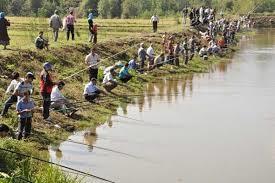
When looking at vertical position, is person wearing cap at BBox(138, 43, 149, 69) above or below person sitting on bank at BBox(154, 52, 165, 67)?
above

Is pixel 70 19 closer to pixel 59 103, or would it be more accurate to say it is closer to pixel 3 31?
pixel 3 31

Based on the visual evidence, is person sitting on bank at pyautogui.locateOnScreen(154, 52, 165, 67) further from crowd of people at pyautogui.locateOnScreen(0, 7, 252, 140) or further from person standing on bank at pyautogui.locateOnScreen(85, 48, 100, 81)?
person standing on bank at pyautogui.locateOnScreen(85, 48, 100, 81)

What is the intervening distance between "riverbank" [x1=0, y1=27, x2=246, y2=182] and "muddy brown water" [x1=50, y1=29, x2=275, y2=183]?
0.44 metres

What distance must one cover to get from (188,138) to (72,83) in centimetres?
687

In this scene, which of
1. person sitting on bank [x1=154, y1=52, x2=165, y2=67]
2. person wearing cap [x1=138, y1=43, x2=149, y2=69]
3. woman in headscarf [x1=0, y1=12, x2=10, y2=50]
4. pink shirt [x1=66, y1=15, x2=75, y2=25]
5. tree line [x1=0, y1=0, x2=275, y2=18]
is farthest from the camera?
tree line [x1=0, y1=0, x2=275, y2=18]

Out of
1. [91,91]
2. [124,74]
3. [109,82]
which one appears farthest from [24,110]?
[124,74]

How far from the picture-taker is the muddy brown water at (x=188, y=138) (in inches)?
496

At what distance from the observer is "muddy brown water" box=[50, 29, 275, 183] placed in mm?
12609

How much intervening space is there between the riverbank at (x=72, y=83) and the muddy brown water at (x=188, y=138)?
441mm

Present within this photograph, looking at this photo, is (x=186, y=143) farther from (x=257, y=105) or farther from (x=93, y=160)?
(x=257, y=105)

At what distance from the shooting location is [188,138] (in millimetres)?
15289

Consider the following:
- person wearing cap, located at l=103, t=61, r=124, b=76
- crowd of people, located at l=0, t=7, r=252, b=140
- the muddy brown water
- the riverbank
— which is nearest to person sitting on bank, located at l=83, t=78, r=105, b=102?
crowd of people, located at l=0, t=7, r=252, b=140

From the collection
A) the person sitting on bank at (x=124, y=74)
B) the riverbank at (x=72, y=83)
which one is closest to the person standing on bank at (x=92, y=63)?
the riverbank at (x=72, y=83)

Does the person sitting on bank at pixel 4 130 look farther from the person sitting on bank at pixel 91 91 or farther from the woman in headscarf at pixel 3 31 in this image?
the woman in headscarf at pixel 3 31
